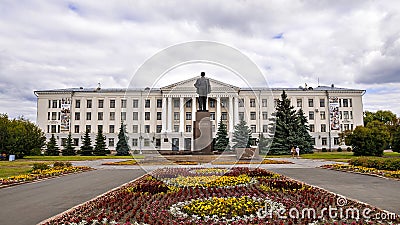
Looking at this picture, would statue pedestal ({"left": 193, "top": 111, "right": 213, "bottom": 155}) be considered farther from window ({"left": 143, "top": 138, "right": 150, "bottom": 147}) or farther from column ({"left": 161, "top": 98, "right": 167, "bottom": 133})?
column ({"left": 161, "top": 98, "right": 167, "bottom": 133})

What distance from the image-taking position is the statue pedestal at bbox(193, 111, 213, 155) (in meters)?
22.0

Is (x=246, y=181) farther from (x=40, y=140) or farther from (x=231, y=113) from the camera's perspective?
(x=231, y=113)

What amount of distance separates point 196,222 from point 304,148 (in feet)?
112

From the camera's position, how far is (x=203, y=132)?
874 inches

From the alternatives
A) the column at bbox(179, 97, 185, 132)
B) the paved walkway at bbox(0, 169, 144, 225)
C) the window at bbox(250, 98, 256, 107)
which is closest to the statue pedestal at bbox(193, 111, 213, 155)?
the paved walkway at bbox(0, 169, 144, 225)

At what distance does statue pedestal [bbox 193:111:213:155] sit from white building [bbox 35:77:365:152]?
33984mm

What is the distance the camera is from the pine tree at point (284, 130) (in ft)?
120

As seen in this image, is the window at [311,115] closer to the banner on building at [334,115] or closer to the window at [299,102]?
the window at [299,102]

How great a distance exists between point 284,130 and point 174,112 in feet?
90.7

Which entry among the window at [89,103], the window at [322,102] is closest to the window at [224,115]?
the window at [322,102]

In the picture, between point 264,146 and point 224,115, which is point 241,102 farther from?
point 264,146

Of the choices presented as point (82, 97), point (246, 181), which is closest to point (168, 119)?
point (82, 97)

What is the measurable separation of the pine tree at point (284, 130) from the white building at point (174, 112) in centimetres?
1837

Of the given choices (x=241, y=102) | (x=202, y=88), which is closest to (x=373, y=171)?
(x=202, y=88)
